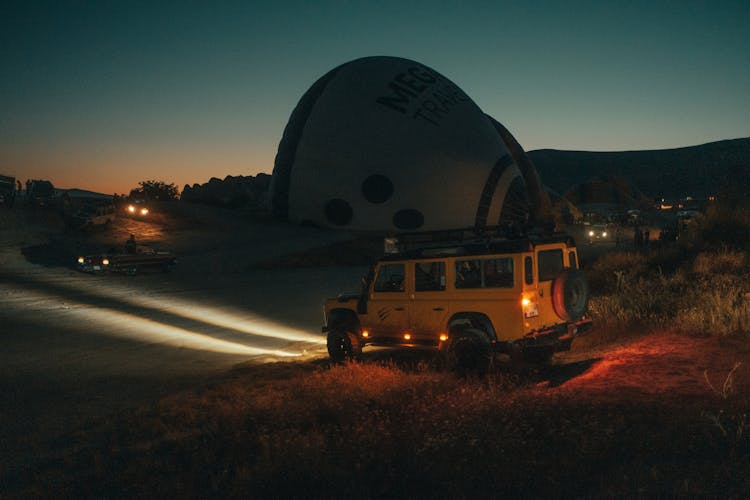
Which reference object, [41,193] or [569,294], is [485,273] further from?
[41,193]

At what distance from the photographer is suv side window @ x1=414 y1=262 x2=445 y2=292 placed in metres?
9.66

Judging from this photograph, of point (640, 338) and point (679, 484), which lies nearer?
point (679, 484)

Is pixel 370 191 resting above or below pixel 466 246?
above

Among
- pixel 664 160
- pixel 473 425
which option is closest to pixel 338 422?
pixel 473 425

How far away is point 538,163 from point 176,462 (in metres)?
191

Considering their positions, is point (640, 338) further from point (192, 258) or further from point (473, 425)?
point (192, 258)

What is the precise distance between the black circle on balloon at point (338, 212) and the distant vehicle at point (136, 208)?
12.6 metres

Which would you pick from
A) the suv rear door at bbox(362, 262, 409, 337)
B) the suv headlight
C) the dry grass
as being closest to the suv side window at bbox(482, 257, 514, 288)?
the suv headlight

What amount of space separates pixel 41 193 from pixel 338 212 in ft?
68.6

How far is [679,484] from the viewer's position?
432 centimetres

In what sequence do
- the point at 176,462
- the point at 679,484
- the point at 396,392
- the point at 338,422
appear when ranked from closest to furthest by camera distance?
1. the point at 679,484
2. the point at 176,462
3. the point at 338,422
4. the point at 396,392

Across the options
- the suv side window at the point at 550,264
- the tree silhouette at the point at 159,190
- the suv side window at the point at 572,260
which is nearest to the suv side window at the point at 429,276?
the suv side window at the point at 550,264

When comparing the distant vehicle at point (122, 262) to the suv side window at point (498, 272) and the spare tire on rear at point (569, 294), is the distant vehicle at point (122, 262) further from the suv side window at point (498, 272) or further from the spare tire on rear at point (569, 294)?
the spare tire on rear at point (569, 294)

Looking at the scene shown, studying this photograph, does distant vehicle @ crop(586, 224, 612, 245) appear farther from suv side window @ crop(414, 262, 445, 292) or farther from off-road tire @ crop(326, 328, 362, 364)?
suv side window @ crop(414, 262, 445, 292)
